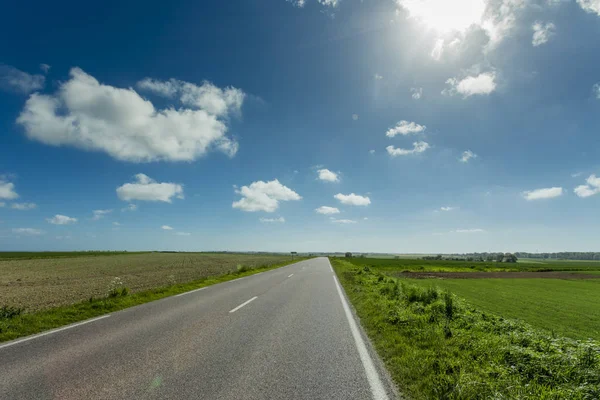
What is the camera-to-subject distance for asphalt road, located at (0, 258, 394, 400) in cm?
389

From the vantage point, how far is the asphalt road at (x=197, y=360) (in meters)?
3.89

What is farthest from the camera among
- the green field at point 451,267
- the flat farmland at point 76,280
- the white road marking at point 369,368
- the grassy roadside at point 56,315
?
the green field at point 451,267

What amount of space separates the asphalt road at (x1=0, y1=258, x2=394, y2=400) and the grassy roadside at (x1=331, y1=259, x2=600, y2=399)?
0.54m

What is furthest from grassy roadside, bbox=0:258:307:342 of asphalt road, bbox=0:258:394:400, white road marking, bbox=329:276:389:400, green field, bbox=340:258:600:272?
green field, bbox=340:258:600:272

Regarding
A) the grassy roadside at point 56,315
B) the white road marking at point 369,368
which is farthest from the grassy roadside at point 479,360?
the grassy roadside at point 56,315

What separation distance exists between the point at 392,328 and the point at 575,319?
1388 cm

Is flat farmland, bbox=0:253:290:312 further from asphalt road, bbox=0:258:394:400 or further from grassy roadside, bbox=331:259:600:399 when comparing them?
grassy roadside, bbox=331:259:600:399

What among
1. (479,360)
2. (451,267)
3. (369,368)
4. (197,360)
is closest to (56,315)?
(197,360)

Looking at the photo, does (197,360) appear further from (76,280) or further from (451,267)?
(451,267)

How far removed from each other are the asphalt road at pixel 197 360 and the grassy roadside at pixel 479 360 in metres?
0.54

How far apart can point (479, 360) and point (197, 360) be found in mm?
5084

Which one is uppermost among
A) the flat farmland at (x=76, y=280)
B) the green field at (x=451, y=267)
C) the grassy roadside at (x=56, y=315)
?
the grassy roadside at (x=56, y=315)

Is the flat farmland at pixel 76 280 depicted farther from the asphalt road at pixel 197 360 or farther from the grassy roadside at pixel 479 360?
the grassy roadside at pixel 479 360

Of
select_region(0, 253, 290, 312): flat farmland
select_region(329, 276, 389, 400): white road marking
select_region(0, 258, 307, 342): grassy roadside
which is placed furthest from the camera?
select_region(0, 253, 290, 312): flat farmland
